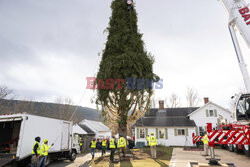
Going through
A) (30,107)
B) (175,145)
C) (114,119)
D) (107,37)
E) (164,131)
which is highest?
(107,37)

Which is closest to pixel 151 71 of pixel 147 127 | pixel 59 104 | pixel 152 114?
pixel 147 127

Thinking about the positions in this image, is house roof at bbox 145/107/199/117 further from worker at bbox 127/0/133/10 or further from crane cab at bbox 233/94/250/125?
worker at bbox 127/0/133/10

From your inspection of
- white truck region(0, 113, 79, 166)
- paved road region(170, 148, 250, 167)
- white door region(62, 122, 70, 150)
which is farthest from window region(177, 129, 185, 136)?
white door region(62, 122, 70, 150)

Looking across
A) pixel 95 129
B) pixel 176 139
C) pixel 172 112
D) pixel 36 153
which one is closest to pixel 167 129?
pixel 176 139

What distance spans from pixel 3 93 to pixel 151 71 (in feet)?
101

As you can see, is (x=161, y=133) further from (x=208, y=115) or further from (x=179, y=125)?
(x=208, y=115)

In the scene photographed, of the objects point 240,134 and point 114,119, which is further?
point 114,119

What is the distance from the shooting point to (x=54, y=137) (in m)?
10.3

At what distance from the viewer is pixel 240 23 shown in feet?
28.7

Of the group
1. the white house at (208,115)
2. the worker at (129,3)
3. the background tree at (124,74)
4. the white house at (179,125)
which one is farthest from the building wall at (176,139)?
the worker at (129,3)

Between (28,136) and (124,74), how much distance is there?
687 centimetres

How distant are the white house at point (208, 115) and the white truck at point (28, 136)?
801 inches

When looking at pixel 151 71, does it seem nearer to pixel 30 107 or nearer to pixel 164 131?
pixel 164 131

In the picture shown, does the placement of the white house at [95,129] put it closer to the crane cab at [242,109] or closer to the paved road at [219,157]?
the paved road at [219,157]
